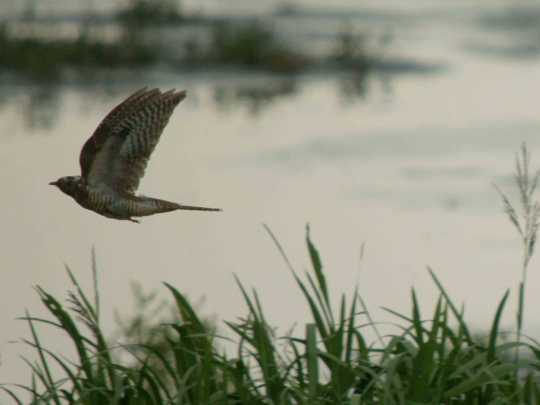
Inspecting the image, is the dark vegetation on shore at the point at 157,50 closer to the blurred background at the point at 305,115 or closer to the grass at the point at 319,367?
the blurred background at the point at 305,115

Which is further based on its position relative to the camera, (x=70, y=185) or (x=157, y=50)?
(x=157, y=50)

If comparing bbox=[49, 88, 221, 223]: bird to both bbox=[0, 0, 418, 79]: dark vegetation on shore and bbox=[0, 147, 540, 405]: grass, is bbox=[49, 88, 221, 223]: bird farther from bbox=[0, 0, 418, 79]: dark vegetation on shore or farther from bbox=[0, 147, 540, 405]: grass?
bbox=[0, 0, 418, 79]: dark vegetation on shore

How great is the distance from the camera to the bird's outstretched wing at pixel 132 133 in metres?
4.24

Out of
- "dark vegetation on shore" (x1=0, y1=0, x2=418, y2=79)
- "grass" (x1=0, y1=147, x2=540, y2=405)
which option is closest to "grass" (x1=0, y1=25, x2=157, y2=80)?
"dark vegetation on shore" (x1=0, y1=0, x2=418, y2=79)

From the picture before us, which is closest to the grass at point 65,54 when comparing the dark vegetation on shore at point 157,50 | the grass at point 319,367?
the dark vegetation on shore at point 157,50

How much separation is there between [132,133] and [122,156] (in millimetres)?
67

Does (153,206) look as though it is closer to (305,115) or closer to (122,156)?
(122,156)

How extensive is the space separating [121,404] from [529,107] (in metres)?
8.95

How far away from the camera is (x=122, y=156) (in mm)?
4246

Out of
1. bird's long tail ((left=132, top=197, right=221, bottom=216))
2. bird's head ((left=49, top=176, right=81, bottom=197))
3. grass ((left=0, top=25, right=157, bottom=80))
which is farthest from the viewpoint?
grass ((left=0, top=25, right=157, bottom=80))

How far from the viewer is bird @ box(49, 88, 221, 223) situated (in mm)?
4082

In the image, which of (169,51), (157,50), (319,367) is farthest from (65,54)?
(319,367)

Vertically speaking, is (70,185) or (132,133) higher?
(132,133)

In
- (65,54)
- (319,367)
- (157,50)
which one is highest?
(157,50)
